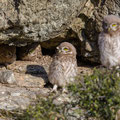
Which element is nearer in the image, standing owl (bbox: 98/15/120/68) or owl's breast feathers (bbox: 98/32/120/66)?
standing owl (bbox: 98/15/120/68)

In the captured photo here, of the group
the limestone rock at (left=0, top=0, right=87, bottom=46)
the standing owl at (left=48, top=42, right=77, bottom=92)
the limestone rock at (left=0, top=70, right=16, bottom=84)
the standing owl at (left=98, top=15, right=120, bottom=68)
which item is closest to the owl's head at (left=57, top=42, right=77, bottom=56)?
the standing owl at (left=48, top=42, right=77, bottom=92)

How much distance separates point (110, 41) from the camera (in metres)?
5.66

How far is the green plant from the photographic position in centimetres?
382

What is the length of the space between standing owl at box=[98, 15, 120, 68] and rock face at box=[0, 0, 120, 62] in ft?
2.69

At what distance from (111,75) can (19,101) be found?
6.68ft

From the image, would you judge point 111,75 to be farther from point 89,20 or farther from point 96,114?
point 89,20

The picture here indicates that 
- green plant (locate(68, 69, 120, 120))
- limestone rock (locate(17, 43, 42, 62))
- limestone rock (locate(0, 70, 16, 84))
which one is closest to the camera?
green plant (locate(68, 69, 120, 120))

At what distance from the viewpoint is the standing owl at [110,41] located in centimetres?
552

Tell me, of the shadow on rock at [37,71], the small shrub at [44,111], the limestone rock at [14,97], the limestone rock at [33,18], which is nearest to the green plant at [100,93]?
the small shrub at [44,111]

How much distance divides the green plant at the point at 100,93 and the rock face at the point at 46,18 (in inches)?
81.7

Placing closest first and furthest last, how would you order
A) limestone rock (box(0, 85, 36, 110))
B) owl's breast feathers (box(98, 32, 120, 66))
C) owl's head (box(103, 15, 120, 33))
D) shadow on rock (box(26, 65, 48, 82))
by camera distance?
limestone rock (box(0, 85, 36, 110))
owl's head (box(103, 15, 120, 33))
owl's breast feathers (box(98, 32, 120, 66))
shadow on rock (box(26, 65, 48, 82))

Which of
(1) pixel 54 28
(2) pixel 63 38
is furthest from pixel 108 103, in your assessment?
(2) pixel 63 38

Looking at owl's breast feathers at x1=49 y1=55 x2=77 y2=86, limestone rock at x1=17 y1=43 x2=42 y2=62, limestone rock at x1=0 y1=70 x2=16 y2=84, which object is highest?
limestone rock at x1=17 y1=43 x2=42 y2=62

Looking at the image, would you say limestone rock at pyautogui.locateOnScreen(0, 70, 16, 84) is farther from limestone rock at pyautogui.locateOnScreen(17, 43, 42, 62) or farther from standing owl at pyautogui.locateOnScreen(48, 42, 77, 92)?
limestone rock at pyautogui.locateOnScreen(17, 43, 42, 62)
